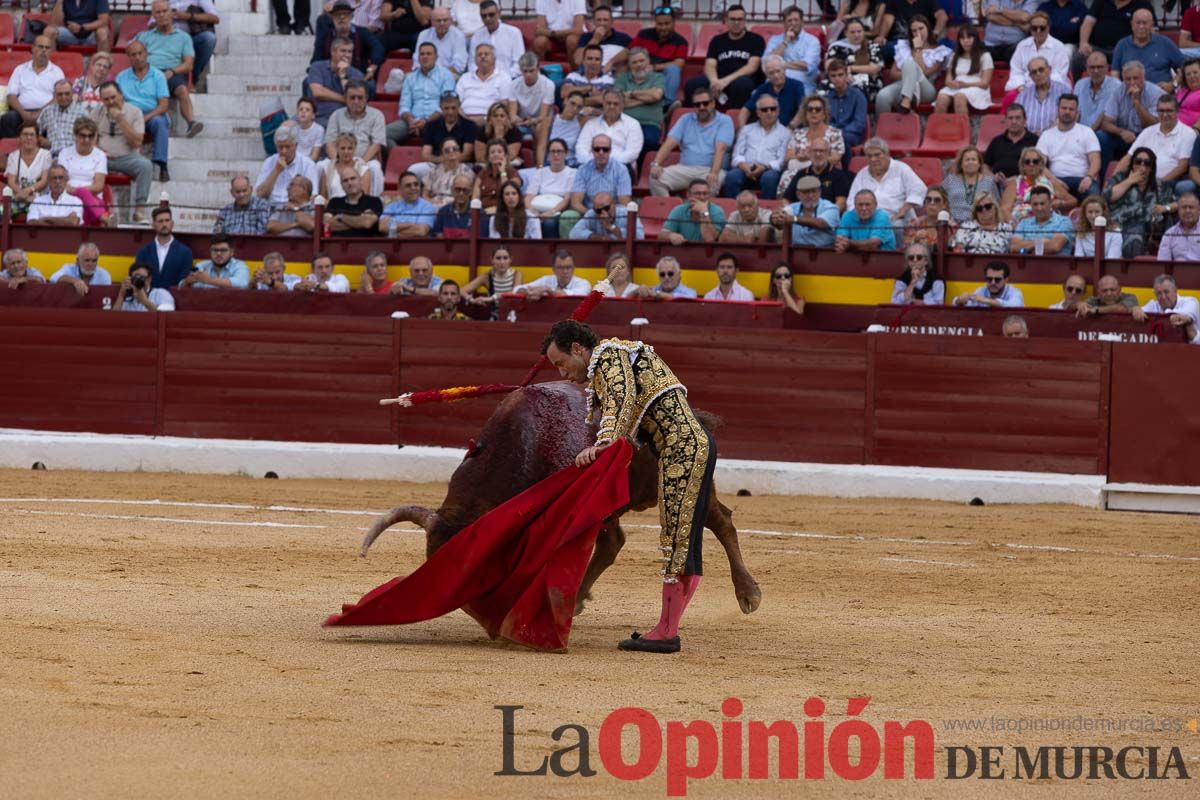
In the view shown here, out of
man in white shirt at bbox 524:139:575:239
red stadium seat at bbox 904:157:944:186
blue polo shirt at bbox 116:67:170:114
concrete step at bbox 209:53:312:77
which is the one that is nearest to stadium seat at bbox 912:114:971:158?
red stadium seat at bbox 904:157:944:186

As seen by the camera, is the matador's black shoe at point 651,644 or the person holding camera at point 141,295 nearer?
the matador's black shoe at point 651,644

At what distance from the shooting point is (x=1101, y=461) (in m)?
12.6

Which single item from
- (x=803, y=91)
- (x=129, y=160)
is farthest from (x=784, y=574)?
(x=129, y=160)

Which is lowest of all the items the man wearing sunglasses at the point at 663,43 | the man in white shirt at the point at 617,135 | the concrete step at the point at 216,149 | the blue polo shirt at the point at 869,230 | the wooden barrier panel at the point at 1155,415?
the wooden barrier panel at the point at 1155,415

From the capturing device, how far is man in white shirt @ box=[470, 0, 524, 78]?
50.7 feet

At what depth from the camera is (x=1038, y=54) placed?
563 inches

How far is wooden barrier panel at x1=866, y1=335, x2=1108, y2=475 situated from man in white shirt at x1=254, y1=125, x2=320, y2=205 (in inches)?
189

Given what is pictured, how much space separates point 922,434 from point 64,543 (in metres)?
6.19

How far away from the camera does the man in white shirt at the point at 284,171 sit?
14.4 meters

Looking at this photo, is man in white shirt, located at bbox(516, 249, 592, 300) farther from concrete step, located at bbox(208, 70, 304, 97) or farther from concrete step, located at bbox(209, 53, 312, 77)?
concrete step, located at bbox(209, 53, 312, 77)

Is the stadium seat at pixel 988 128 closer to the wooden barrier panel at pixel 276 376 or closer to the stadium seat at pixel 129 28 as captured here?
the wooden barrier panel at pixel 276 376

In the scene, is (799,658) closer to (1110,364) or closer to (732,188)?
(1110,364)

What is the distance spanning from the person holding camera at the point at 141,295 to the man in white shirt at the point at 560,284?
2845mm

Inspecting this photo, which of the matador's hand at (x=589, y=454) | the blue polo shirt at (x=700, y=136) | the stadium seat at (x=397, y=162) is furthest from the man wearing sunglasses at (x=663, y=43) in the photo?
the matador's hand at (x=589, y=454)
